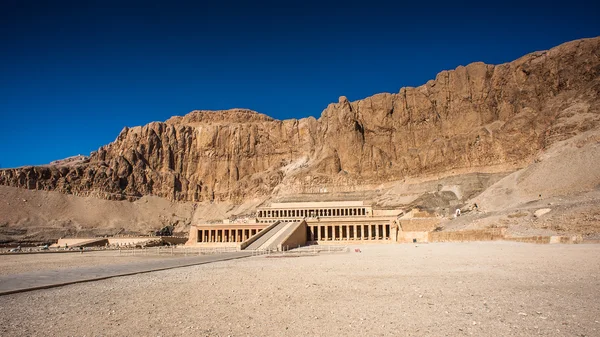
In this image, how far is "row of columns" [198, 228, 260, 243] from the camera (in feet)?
217

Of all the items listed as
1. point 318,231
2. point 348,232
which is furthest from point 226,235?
point 348,232

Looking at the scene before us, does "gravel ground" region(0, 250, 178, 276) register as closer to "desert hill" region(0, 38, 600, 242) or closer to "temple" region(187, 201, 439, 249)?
"temple" region(187, 201, 439, 249)

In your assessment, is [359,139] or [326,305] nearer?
[326,305]

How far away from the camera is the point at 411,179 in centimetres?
10962

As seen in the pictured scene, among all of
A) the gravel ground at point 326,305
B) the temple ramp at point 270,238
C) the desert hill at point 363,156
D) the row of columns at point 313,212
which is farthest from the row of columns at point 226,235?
the gravel ground at point 326,305

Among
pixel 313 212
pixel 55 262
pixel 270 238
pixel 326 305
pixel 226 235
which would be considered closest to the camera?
pixel 326 305

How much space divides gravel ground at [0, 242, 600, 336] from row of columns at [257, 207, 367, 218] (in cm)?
6910

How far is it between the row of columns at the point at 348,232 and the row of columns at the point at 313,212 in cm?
1590

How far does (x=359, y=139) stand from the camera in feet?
422

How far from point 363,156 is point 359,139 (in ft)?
20.9

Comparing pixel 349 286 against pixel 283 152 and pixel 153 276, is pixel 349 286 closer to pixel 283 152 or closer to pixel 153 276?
pixel 153 276

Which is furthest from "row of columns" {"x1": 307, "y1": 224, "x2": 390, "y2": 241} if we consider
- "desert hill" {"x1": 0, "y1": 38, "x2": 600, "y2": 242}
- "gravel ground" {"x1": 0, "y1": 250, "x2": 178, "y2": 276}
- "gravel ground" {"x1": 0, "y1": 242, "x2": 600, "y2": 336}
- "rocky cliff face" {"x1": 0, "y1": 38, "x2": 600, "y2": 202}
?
"gravel ground" {"x1": 0, "y1": 242, "x2": 600, "y2": 336}

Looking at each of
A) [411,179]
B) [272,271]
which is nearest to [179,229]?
[411,179]

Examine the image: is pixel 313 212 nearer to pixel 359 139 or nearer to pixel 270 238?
pixel 270 238
